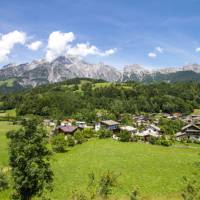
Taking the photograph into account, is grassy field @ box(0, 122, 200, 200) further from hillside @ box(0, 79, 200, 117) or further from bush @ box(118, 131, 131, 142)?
hillside @ box(0, 79, 200, 117)

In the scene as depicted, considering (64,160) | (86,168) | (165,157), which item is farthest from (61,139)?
(165,157)

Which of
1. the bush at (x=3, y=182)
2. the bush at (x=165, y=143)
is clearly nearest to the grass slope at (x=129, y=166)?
the bush at (x=165, y=143)

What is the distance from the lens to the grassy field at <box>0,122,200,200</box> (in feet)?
146

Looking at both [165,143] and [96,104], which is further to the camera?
[96,104]

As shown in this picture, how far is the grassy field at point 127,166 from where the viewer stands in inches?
1752

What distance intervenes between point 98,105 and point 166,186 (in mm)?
133420

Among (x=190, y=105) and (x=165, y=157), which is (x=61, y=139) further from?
(x=190, y=105)

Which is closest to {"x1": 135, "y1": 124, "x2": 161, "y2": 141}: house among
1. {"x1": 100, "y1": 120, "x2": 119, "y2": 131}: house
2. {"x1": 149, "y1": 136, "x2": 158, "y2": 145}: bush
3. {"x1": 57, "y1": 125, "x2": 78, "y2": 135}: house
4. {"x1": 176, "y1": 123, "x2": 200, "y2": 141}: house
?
{"x1": 149, "y1": 136, "x2": 158, "y2": 145}: bush

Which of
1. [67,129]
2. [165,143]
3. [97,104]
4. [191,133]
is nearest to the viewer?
[165,143]

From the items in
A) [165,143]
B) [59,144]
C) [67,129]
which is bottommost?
[165,143]

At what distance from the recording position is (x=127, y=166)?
58.7 metres

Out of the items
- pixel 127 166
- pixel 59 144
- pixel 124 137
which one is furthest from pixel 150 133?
pixel 127 166

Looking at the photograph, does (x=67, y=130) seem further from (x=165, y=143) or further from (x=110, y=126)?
(x=165, y=143)

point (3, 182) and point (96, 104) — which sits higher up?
point (96, 104)
